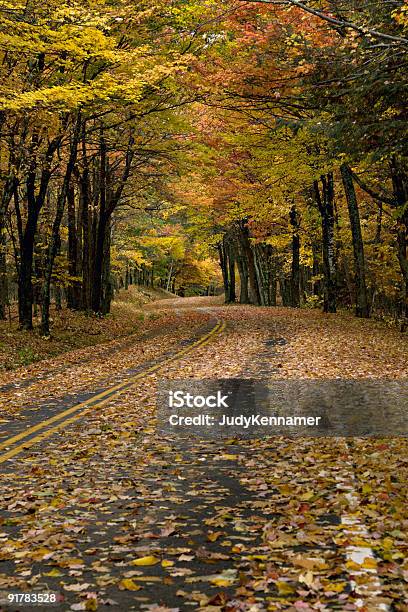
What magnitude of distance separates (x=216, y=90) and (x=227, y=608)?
16.9 meters

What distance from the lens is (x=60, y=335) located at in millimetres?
25359

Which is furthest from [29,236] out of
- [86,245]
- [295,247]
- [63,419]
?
[295,247]

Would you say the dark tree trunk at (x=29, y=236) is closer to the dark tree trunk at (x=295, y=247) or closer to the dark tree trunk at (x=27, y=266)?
the dark tree trunk at (x=27, y=266)

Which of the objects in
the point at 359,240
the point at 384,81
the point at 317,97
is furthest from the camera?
the point at 359,240

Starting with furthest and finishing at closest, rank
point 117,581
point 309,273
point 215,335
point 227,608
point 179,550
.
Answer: point 309,273
point 215,335
point 179,550
point 117,581
point 227,608

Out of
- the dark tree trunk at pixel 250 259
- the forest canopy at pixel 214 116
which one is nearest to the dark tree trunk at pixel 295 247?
the forest canopy at pixel 214 116

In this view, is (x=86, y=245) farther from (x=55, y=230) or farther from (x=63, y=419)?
(x=63, y=419)

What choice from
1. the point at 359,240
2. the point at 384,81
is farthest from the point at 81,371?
the point at 359,240

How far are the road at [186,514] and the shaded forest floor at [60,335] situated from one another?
7.17m

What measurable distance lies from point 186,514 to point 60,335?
63.4ft

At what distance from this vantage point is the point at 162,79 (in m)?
22.7

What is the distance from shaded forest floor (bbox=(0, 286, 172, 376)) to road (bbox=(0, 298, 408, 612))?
282 inches

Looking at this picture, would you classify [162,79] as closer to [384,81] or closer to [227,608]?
[384,81]

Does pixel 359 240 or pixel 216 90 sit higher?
pixel 216 90
